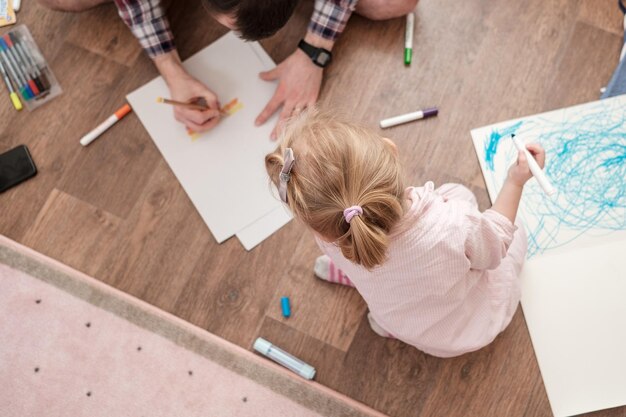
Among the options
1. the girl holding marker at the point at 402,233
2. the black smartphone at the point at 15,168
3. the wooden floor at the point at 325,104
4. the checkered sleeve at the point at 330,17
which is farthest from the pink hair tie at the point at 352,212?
the black smartphone at the point at 15,168

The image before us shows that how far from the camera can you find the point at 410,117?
104 cm

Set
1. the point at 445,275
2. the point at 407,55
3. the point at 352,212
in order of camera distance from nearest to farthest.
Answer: the point at 352,212 → the point at 445,275 → the point at 407,55

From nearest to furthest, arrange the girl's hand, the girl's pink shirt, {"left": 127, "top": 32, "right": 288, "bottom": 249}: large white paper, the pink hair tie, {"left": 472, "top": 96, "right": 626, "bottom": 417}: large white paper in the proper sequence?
the pink hair tie → the girl's pink shirt → the girl's hand → {"left": 472, "top": 96, "right": 626, "bottom": 417}: large white paper → {"left": 127, "top": 32, "right": 288, "bottom": 249}: large white paper

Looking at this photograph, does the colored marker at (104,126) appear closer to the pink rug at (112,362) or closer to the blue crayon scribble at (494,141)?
the pink rug at (112,362)

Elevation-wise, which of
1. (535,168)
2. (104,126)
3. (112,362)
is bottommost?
(112,362)

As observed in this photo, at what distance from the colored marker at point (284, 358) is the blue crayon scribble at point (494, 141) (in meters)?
0.51

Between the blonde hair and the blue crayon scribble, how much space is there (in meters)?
0.42

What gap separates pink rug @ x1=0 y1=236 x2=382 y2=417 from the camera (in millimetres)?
994

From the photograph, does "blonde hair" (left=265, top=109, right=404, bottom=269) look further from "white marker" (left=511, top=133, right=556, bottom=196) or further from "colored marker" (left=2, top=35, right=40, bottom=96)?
"colored marker" (left=2, top=35, right=40, bottom=96)

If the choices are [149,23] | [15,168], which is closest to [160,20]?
[149,23]

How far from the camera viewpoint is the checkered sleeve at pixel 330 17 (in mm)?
1011

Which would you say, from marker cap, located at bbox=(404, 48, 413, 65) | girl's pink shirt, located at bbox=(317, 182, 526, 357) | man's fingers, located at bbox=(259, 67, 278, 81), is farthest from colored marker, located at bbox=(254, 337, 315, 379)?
marker cap, located at bbox=(404, 48, 413, 65)

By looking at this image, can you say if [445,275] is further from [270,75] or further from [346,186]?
[270,75]

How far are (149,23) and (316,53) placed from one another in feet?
1.06
